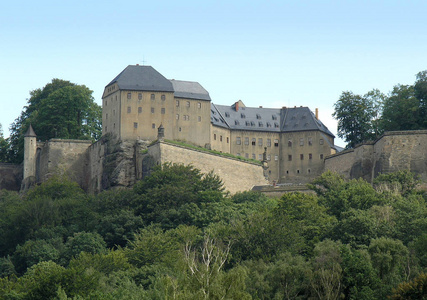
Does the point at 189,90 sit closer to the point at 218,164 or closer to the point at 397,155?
the point at 218,164

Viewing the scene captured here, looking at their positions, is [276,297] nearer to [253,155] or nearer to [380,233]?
[380,233]

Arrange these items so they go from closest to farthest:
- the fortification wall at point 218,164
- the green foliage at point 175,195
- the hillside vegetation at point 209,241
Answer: the hillside vegetation at point 209,241
the green foliage at point 175,195
the fortification wall at point 218,164

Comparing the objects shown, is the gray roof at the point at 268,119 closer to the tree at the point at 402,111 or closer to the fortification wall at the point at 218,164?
the fortification wall at the point at 218,164

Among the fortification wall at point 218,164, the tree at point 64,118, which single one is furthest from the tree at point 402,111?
the tree at point 64,118

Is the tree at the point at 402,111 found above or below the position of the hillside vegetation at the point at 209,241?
above

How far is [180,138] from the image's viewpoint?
9100 centimetres

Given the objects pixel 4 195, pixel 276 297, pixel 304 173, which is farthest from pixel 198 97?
pixel 276 297

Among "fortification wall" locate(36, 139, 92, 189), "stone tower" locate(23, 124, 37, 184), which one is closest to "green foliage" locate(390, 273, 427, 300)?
"fortification wall" locate(36, 139, 92, 189)

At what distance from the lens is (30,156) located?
94312 millimetres

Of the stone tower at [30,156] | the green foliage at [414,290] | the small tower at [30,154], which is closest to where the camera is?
the green foliage at [414,290]

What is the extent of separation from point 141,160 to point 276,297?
33.9m

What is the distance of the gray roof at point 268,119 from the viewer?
10044cm

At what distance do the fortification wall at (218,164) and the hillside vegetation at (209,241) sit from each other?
2.19m

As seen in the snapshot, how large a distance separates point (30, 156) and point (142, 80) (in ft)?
45.2
